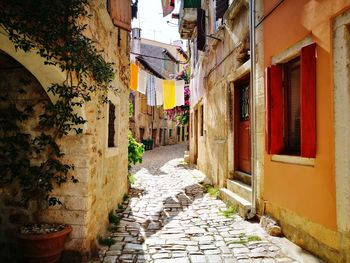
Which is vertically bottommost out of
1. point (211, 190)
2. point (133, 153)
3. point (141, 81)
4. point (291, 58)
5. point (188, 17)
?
point (211, 190)

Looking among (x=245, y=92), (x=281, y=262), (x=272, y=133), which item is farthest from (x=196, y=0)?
(x=281, y=262)

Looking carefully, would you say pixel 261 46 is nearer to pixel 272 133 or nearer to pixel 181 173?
pixel 272 133

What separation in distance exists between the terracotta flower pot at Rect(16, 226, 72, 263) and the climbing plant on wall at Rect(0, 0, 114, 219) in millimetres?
434

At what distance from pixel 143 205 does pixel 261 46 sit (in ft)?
12.3

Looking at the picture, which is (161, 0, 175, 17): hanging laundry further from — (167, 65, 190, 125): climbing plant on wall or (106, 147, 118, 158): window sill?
(167, 65, 190, 125): climbing plant on wall

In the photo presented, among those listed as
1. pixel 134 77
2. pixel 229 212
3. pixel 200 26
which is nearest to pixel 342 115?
pixel 229 212

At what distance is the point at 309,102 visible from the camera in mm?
3225

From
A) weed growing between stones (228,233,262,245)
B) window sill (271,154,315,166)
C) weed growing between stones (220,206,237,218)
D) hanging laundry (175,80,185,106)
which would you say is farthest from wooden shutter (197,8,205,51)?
weed growing between stones (228,233,262,245)

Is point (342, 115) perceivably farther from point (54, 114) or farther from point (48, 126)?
point (48, 126)

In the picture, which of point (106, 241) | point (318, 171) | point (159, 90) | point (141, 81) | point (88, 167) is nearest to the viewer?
point (318, 171)

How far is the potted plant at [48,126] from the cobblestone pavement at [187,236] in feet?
2.73

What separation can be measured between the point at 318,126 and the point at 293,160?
0.64 meters

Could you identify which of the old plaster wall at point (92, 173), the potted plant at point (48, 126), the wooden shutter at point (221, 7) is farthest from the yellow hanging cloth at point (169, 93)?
the potted plant at point (48, 126)

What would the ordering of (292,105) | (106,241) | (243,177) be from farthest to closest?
1. (243,177)
2. (292,105)
3. (106,241)
